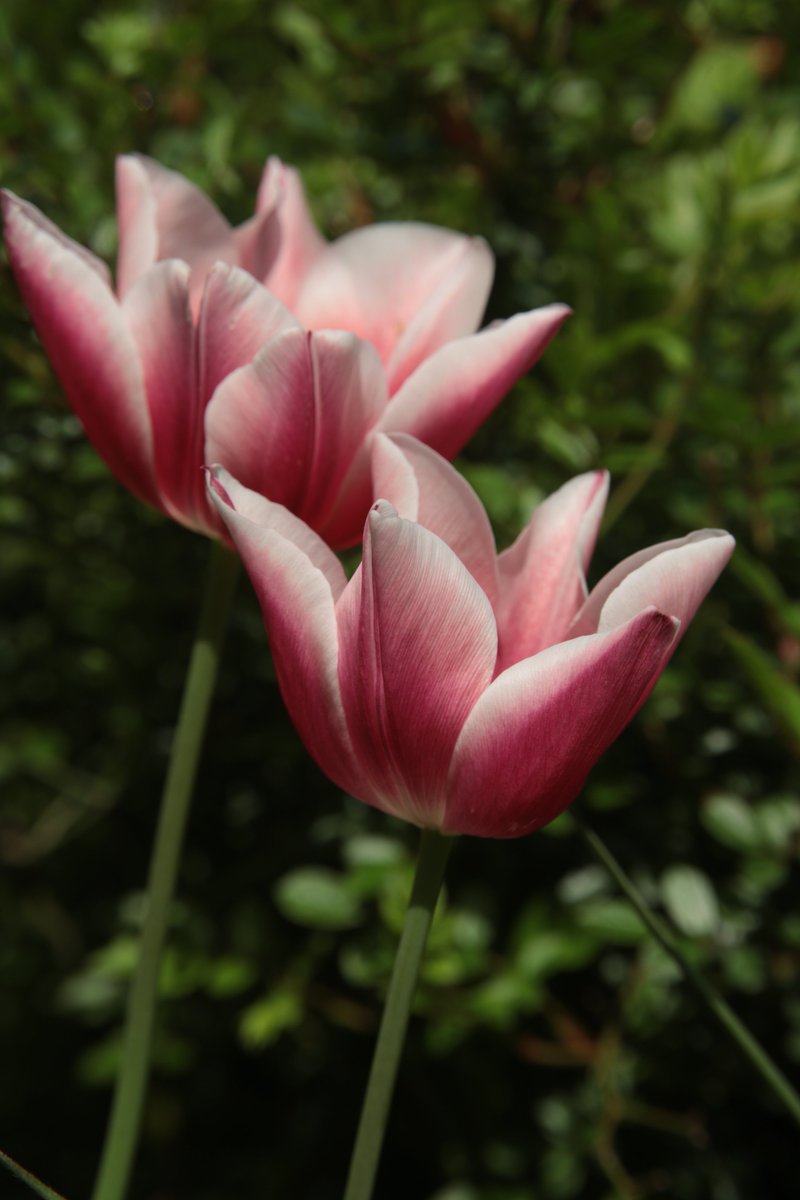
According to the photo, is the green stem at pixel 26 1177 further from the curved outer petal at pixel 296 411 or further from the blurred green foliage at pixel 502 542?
the blurred green foliage at pixel 502 542

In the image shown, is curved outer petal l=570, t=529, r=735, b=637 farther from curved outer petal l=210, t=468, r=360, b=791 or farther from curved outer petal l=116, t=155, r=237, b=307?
curved outer petal l=116, t=155, r=237, b=307

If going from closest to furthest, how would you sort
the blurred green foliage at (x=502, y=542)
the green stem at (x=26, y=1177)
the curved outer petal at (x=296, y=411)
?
1. the green stem at (x=26, y=1177)
2. the curved outer petal at (x=296, y=411)
3. the blurred green foliage at (x=502, y=542)

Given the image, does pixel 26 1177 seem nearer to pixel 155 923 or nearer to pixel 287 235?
pixel 155 923

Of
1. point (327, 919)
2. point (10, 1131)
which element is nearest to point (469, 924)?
point (327, 919)

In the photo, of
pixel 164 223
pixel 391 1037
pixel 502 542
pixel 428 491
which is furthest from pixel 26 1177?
pixel 502 542

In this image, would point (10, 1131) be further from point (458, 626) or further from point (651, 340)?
point (458, 626)

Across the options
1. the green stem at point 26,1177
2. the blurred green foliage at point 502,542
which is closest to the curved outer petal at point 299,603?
the green stem at point 26,1177
